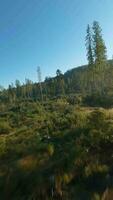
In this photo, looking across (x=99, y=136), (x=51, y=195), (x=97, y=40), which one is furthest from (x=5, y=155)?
(x=97, y=40)

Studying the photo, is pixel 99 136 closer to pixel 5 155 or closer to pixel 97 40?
pixel 5 155

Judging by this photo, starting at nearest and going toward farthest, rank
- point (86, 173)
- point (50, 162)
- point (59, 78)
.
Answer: point (86, 173) < point (50, 162) < point (59, 78)

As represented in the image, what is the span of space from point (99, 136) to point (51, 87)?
108 meters

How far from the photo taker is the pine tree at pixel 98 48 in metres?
59.4

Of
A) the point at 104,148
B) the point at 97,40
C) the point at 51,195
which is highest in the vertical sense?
the point at 97,40

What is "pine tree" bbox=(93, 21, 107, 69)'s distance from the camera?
59.4 metres

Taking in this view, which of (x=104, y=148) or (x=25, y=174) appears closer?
(x=25, y=174)

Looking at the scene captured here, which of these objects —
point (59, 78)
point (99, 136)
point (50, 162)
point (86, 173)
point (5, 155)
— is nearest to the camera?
point (86, 173)

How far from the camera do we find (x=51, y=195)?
7.66 metres

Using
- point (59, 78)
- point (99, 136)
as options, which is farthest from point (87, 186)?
point (59, 78)

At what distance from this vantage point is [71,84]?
130 m

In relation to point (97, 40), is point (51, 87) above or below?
below

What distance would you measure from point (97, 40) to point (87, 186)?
5500cm

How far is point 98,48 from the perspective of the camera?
59562 mm
